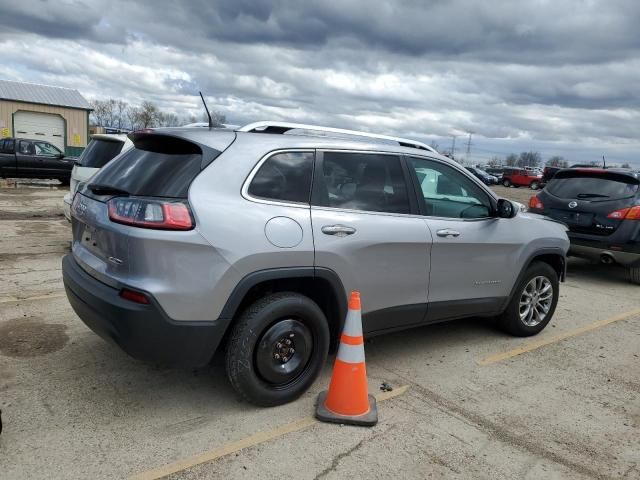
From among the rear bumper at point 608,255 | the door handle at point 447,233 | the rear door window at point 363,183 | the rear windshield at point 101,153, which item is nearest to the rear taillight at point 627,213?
the rear bumper at point 608,255

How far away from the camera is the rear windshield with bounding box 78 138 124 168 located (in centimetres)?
780

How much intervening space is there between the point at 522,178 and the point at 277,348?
4644cm

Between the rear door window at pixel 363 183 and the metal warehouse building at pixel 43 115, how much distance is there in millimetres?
34196

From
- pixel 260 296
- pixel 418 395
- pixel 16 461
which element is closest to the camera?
pixel 16 461

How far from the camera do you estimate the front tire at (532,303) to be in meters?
4.98

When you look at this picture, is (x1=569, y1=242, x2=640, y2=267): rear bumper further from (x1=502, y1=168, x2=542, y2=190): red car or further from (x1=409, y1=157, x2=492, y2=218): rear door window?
(x1=502, y1=168, x2=542, y2=190): red car

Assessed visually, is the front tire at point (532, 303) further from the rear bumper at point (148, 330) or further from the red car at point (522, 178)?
the red car at point (522, 178)

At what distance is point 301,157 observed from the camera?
3.54 metres

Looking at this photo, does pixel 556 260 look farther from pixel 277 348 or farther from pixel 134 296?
pixel 134 296

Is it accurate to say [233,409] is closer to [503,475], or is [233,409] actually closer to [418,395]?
[418,395]

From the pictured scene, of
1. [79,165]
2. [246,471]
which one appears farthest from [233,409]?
[79,165]

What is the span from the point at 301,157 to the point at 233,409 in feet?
5.66

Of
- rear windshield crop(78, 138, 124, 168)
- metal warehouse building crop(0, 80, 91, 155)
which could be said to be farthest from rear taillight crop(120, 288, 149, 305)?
metal warehouse building crop(0, 80, 91, 155)

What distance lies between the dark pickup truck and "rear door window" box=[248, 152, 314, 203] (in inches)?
664
